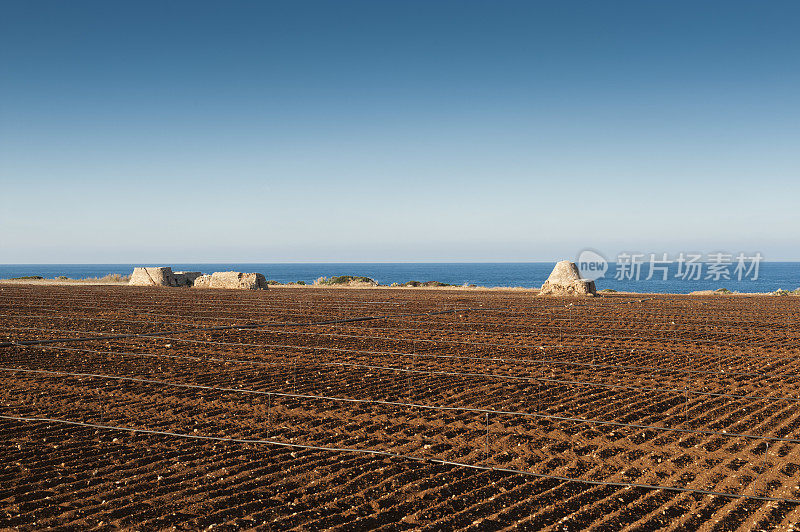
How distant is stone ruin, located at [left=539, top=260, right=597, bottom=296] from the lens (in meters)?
27.3

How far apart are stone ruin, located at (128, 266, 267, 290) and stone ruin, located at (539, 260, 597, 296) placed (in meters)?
17.2

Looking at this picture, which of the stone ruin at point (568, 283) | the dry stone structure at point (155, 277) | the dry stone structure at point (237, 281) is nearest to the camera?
the stone ruin at point (568, 283)

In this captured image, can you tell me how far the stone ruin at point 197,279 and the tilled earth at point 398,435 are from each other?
68.2 ft

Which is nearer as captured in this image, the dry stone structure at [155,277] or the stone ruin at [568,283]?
the stone ruin at [568,283]

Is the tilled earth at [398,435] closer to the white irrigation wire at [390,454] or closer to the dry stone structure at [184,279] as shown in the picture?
the white irrigation wire at [390,454]

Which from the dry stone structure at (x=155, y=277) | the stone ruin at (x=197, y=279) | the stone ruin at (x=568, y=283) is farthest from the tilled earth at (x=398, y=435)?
the dry stone structure at (x=155, y=277)

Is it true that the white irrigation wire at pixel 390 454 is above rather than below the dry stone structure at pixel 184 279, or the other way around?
below

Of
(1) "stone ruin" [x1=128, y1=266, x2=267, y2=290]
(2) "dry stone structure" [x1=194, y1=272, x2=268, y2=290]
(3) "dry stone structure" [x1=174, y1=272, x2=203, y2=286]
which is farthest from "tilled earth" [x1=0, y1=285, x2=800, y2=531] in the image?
(3) "dry stone structure" [x1=174, y1=272, x2=203, y2=286]

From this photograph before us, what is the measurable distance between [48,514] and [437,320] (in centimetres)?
1377

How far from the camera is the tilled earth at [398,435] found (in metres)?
4.54

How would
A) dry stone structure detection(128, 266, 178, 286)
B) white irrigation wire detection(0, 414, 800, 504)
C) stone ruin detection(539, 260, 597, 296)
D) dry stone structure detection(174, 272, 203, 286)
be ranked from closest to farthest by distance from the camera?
white irrigation wire detection(0, 414, 800, 504) → stone ruin detection(539, 260, 597, 296) → dry stone structure detection(128, 266, 178, 286) → dry stone structure detection(174, 272, 203, 286)

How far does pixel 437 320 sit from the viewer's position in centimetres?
1753

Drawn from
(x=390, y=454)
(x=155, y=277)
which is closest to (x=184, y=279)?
(x=155, y=277)

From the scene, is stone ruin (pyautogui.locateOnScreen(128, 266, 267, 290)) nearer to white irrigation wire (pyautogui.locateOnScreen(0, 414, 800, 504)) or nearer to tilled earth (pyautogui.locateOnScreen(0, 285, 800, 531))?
tilled earth (pyautogui.locateOnScreen(0, 285, 800, 531))
